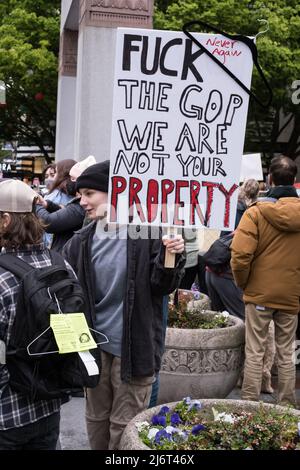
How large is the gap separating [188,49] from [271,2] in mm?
18933

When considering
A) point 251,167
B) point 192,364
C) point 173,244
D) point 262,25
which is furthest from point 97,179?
point 262,25

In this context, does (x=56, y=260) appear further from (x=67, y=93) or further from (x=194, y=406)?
(x=67, y=93)

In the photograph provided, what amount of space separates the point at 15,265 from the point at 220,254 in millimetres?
3547

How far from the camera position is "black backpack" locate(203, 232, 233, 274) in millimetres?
6207

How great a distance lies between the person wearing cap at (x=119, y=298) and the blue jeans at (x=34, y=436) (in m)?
0.57

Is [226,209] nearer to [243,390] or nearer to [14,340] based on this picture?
[14,340]

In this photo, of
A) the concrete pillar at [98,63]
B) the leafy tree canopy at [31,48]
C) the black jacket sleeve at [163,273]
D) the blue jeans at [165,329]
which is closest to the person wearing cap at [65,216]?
the blue jeans at [165,329]

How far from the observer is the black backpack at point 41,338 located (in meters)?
2.79

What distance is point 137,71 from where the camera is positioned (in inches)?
135

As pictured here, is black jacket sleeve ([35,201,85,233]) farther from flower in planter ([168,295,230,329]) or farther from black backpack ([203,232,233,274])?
black backpack ([203,232,233,274])

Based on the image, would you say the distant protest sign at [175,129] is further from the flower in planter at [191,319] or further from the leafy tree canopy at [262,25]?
the leafy tree canopy at [262,25]

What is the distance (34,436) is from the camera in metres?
2.99

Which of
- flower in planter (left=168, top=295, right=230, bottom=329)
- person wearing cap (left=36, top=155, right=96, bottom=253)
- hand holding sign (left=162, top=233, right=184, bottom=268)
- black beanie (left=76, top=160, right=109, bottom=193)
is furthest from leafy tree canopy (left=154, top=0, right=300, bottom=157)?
hand holding sign (left=162, top=233, right=184, bottom=268)
